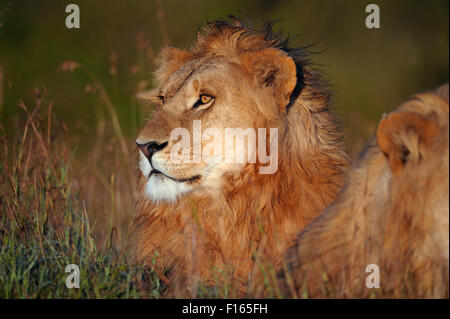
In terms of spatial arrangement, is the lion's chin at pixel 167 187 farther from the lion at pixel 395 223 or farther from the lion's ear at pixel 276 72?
the lion at pixel 395 223

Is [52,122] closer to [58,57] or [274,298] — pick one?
[274,298]

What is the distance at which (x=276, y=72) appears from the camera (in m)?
4.49

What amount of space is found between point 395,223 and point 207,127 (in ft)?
4.92

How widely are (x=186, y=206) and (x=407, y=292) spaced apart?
171 centimetres

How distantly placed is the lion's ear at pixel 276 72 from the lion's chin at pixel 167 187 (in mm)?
735

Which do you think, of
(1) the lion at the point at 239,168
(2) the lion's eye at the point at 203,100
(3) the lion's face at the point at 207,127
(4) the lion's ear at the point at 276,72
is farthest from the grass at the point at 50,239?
(4) the lion's ear at the point at 276,72

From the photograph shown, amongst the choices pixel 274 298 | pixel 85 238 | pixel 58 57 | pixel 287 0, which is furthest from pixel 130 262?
pixel 287 0

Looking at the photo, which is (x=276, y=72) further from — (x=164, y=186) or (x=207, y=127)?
(x=164, y=186)

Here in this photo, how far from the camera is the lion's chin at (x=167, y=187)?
445cm

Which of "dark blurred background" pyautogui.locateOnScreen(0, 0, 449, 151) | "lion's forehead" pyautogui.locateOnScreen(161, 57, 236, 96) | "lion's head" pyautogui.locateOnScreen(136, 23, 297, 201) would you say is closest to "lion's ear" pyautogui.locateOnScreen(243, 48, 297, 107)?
"lion's head" pyautogui.locateOnScreen(136, 23, 297, 201)

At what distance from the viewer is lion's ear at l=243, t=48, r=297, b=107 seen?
14.6 ft

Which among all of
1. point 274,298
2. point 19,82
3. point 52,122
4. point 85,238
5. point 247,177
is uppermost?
point 19,82

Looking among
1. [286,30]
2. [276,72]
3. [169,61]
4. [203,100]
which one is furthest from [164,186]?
[286,30]

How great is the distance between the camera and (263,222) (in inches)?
173
